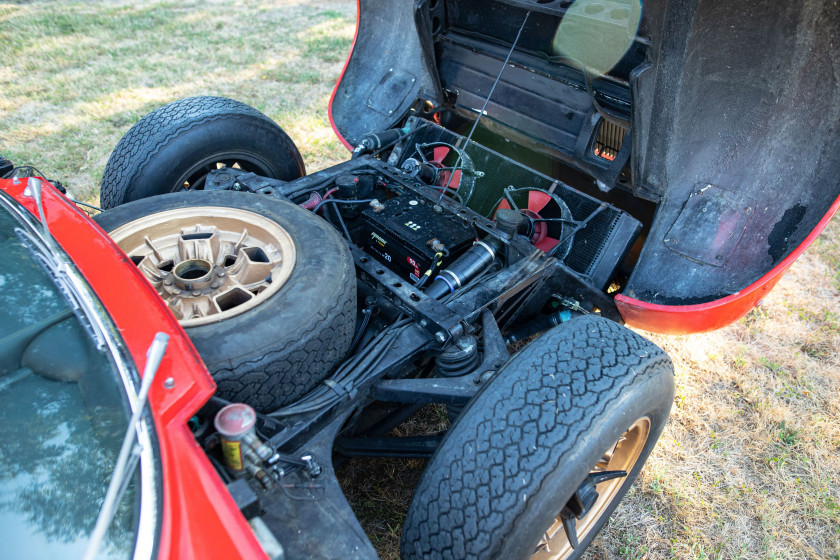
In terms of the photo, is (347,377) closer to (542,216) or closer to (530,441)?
(530,441)

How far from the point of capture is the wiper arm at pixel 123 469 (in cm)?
100

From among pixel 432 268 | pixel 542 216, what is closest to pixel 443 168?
pixel 542 216

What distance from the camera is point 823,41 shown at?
2.33 meters

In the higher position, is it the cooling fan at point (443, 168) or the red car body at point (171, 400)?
the red car body at point (171, 400)

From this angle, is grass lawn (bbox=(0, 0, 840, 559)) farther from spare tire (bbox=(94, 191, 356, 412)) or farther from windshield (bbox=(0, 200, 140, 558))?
windshield (bbox=(0, 200, 140, 558))

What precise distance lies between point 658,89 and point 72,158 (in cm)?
462

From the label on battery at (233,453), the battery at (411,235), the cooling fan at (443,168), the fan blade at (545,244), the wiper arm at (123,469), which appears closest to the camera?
the wiper arm at (123,469)

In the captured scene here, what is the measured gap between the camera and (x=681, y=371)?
123 inches

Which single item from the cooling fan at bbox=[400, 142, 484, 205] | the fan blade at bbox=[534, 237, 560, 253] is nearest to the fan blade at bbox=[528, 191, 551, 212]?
the fan blade at bbox=[534, 237, 560, 253]

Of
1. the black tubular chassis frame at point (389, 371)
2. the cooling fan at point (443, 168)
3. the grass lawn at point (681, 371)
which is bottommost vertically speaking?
the grass lawn at point (681, 371)

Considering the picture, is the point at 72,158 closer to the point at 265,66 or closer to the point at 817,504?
the point at 265,66

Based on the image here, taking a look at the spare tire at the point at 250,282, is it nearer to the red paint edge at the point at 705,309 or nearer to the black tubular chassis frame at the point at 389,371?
the black tubular chassis frame at the point at 389,371

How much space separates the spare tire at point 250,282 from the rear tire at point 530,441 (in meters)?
0.56

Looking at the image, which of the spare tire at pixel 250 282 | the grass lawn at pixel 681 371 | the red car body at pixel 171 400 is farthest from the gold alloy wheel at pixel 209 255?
the grass lawn at pixel 681 371
